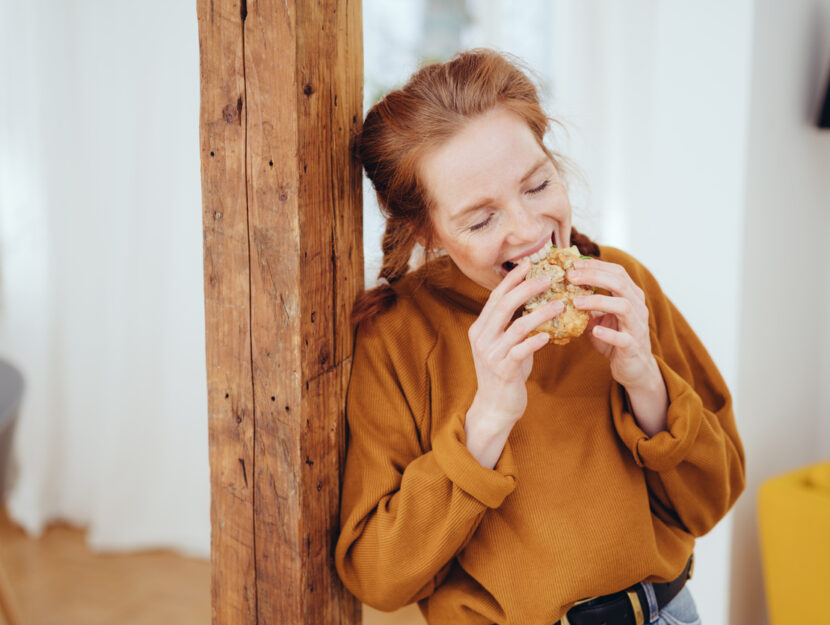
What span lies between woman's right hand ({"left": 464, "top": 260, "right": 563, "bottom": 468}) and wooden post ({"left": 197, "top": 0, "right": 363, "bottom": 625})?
253 mm

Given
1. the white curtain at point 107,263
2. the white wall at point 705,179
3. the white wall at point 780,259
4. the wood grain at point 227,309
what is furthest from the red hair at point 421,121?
the white curtain at point 107,263

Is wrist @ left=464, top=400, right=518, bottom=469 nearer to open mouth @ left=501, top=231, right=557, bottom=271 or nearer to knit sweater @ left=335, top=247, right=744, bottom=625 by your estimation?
knit sweater @ left=335, top=247, right=744, bottom=625

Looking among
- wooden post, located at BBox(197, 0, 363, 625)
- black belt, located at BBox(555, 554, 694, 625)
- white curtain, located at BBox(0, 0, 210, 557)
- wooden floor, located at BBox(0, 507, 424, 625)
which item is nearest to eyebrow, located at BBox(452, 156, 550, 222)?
wooden post, located at BBox(197, 0, 363, 625)

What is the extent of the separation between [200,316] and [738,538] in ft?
7.28

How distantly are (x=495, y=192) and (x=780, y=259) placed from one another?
1.40 meters

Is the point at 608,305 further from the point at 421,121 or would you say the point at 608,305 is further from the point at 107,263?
the point at 107,263

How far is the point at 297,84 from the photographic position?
3.52 feet

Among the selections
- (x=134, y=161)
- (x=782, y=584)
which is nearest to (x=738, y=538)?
(x=782, y=584)

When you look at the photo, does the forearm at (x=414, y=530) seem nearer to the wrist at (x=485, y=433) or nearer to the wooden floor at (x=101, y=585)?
the wrist at (x=485, y=433)

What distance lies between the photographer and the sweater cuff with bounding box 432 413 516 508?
3.60ft

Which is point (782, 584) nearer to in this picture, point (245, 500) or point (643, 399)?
point (643, 399)

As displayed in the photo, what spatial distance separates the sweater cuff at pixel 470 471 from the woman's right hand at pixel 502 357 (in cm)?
2

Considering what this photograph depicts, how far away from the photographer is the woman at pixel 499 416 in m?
1.12

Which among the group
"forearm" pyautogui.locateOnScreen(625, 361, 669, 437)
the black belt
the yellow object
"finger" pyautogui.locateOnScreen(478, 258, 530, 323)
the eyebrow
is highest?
the eyebrow
